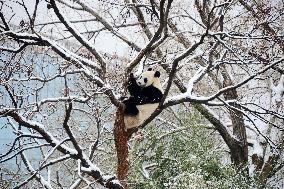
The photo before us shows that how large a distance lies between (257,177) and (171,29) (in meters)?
3.87

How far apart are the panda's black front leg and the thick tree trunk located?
26cm

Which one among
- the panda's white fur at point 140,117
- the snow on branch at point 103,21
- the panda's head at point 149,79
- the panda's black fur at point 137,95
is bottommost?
the panda's white fur at point 140,117

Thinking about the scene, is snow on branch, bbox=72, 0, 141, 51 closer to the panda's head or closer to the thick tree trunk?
the panda's head

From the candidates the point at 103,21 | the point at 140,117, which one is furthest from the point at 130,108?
the point at 103,21

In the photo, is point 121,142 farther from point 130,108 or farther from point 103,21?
point 103,21

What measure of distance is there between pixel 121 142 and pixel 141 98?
904 mm

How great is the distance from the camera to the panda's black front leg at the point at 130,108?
232 inches

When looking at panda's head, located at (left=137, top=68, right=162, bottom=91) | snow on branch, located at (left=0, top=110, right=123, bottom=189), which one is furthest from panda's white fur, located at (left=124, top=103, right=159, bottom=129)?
snow on branch, located at (left=0, top=110, right=123, bottom=189)

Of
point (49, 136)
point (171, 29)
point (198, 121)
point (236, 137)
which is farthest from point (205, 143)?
point (49, 136)

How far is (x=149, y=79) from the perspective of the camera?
6816mm

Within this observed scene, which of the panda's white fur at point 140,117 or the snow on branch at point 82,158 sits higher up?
the panda's white fur at point 140,117

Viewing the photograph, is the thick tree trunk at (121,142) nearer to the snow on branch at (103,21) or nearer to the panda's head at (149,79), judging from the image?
the panda's head at (149,79)

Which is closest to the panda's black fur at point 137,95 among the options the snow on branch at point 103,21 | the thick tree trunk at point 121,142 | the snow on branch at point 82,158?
the thick tree trunk at point 121,142

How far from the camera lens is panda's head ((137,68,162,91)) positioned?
669 cm
